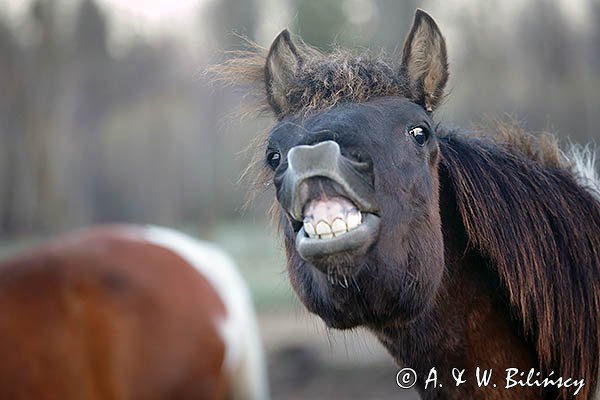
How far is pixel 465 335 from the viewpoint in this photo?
2688 mm

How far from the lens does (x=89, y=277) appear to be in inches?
191

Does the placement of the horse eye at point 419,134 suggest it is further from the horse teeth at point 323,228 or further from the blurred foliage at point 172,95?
the blurred foliage at point 172,95

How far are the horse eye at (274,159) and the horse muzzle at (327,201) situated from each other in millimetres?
407

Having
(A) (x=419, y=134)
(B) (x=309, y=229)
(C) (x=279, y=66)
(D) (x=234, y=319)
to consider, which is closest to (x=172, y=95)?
(D) (x=234, y=319)

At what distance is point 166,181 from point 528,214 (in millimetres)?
12358

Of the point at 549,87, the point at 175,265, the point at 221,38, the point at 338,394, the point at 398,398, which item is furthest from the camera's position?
the point at 221,38

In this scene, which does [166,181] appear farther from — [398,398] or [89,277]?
[89,277]

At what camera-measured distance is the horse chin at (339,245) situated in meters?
2.21

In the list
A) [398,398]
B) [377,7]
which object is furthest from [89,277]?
[377,7]

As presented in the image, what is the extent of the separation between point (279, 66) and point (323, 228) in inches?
42.3

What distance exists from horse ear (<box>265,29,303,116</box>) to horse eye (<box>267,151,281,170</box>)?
0.32m

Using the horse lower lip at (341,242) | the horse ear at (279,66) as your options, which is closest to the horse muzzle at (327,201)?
the horse lower lip at (341,242)

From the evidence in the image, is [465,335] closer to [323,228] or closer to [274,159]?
[323,228]

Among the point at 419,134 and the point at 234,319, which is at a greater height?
the point at 419,134
